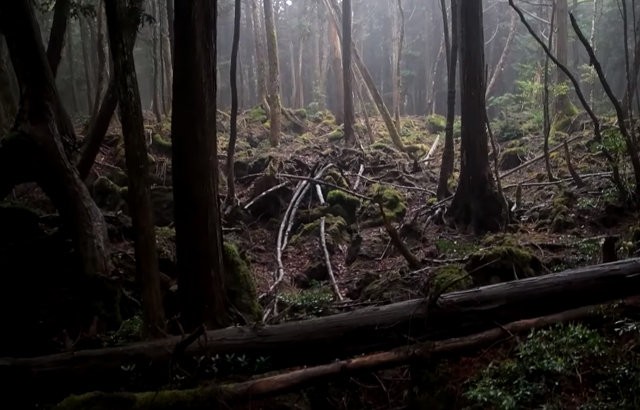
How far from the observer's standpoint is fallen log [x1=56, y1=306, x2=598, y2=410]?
15.0ft

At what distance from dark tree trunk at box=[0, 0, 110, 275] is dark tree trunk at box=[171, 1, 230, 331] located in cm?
230

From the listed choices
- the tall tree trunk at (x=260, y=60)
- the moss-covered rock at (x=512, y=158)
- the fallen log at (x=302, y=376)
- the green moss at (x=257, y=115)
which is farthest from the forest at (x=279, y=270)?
the tall tree trunk at (x=260, y=60)

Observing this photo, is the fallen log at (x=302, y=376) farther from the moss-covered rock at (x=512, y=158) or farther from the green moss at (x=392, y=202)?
the moss-covered rock at (x=512, y=158)

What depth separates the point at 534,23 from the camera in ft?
110

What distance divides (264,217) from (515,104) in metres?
21.8

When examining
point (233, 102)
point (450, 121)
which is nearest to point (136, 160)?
point (233, 102)

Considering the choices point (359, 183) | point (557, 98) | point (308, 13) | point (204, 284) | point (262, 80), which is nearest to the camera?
point (204, 284)

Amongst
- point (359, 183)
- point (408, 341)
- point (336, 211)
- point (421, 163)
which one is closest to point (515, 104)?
point (421, 163)

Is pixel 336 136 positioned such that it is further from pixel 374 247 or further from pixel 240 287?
pixel 240 287

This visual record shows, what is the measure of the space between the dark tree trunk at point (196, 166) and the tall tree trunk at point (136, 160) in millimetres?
509

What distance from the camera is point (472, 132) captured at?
11.2 metres

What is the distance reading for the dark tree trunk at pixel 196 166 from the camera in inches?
234

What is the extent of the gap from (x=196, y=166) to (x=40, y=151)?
3161 mm

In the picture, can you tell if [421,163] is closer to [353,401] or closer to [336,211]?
[336,211]
